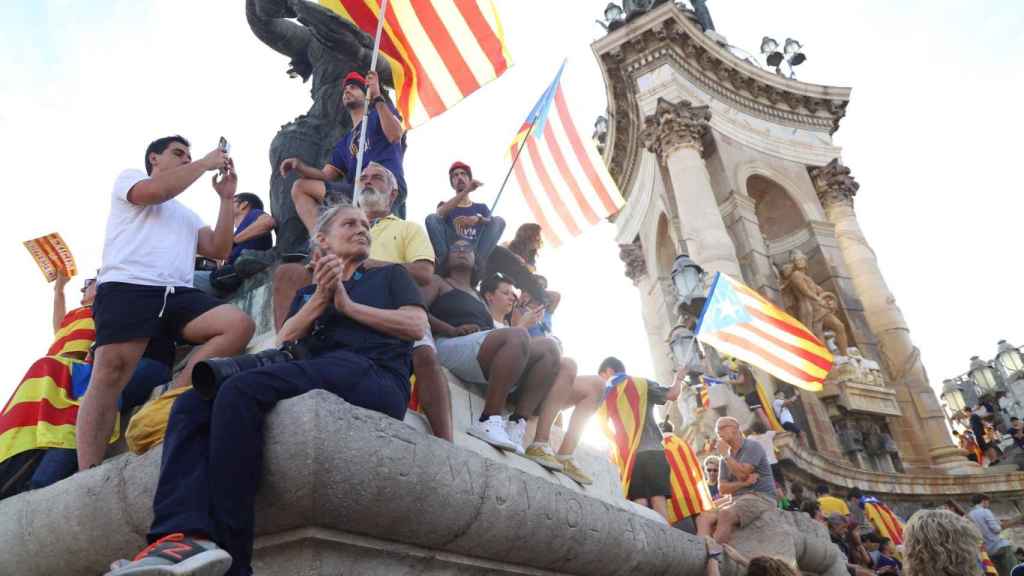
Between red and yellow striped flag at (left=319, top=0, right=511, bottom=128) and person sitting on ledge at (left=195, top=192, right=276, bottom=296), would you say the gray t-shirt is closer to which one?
red and yellow striped flag at (left=319, top=0, right=511, bottom=128)

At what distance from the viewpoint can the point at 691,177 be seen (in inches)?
754

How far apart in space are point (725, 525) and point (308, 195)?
158 inches

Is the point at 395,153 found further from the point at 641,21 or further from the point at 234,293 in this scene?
the point at 641,21

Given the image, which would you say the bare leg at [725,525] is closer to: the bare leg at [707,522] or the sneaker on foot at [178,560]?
the bare leg at [707,522]

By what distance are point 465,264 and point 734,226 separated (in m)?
16.3

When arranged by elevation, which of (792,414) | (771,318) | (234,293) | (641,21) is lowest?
A: (792,414)

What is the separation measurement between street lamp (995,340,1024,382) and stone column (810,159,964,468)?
25.4 meters


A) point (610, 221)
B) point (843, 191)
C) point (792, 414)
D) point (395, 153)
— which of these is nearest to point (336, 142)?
point (395, 153)

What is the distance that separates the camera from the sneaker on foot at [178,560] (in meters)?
1.61

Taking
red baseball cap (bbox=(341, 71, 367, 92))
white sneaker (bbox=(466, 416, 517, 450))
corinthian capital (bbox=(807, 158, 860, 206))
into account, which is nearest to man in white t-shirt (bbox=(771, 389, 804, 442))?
corinthian capital (bbox=(807, 158, 860, 206))

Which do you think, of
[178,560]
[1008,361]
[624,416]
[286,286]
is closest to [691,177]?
[624,416]

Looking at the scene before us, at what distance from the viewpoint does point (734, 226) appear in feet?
64.1

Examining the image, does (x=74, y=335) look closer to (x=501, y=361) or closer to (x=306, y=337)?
(x=306, y=337)

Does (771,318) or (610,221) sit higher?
(610,221)
